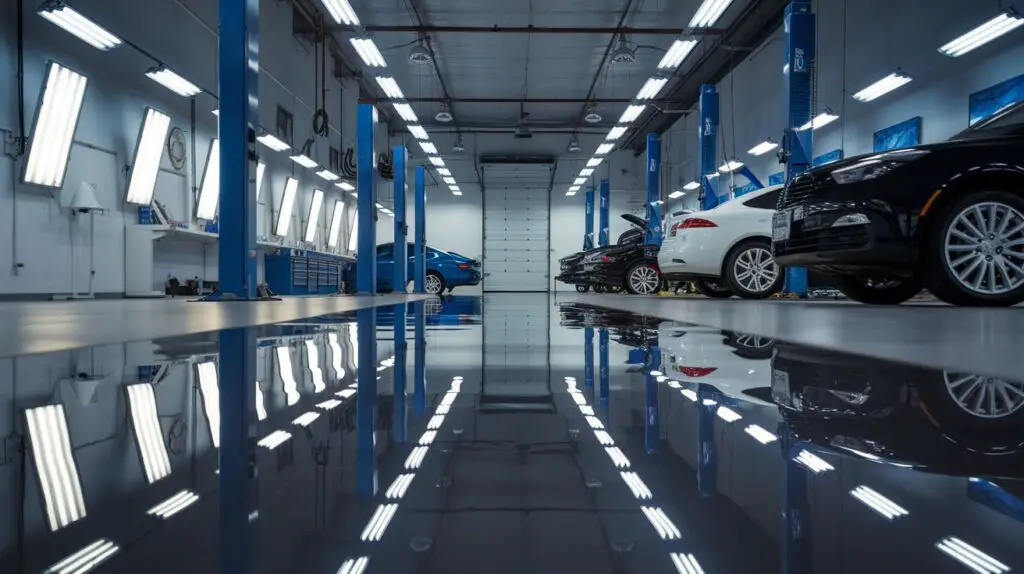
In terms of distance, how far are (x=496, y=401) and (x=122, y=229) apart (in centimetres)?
1306

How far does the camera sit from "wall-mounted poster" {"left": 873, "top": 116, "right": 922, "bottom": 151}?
13555 mm

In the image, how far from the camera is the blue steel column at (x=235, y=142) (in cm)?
848

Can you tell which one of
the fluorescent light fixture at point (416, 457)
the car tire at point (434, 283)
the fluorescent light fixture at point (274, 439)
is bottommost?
the fluorescent light fixture at point (416, 457)

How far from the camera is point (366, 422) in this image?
1.31m

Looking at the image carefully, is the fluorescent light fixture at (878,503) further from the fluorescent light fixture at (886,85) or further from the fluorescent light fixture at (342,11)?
the fluorescent light fixture at (886,85)

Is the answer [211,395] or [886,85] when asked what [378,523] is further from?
[886,85]

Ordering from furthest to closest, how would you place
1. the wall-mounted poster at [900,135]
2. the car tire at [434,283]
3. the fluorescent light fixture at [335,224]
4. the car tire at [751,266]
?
the fluorescent light fixture at [335,224], the car tire at [434,283], the wall-mounted poster at [900,135], the car tire at [751,266]

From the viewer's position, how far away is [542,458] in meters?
1.04

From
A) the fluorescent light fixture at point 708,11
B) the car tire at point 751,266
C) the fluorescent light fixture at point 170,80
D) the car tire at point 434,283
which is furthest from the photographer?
the car tire at point 434,283

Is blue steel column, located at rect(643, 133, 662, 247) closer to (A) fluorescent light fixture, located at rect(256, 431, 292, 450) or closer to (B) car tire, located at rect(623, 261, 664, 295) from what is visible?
(B) car tire, located at rect(623, 261, 664, 295)

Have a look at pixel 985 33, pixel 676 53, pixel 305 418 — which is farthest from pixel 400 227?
pixel 305 418

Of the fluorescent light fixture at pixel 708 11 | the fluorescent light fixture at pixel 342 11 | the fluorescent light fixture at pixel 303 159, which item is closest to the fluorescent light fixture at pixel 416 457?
the fluorescent light fixture at pixel 342 11

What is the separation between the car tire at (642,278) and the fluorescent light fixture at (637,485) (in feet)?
48.1

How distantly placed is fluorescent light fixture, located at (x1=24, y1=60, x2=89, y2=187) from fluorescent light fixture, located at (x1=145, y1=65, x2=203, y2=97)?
106 cm
